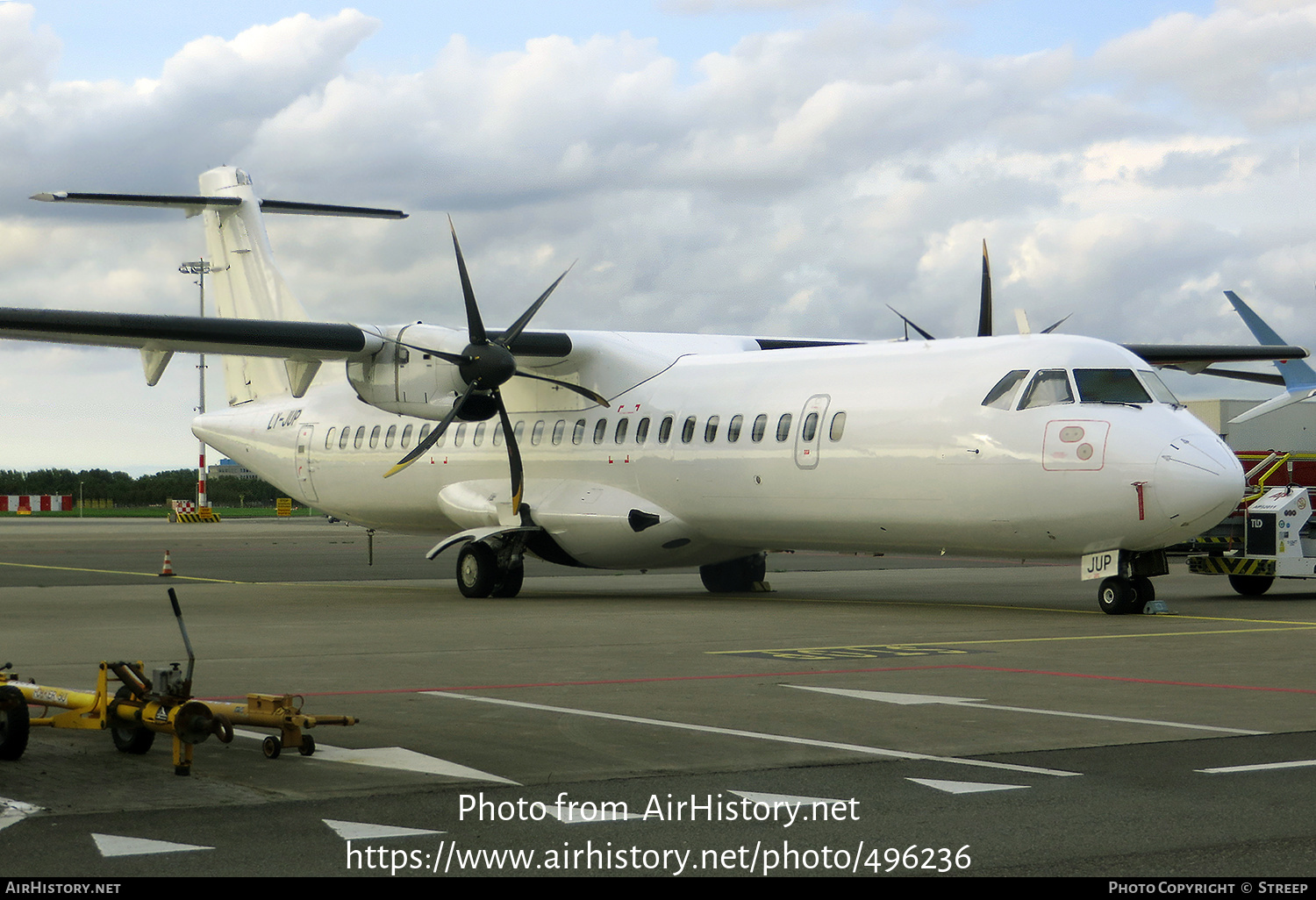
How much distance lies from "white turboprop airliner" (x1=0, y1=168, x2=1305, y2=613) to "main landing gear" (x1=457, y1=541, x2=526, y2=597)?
4 centimetres

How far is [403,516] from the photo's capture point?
23219 millimetres

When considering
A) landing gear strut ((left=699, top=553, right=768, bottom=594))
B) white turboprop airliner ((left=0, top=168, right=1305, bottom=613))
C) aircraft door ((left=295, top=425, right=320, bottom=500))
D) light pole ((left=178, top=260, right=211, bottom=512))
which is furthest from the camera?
light pole ((left=178, top=260, right=211, bottom=512))

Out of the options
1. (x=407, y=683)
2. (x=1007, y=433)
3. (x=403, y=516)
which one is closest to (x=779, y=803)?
(x=407, y=683)

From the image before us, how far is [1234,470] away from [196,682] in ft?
34.5

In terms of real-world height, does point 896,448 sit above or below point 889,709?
above

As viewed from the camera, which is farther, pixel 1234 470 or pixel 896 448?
pixel 896 448

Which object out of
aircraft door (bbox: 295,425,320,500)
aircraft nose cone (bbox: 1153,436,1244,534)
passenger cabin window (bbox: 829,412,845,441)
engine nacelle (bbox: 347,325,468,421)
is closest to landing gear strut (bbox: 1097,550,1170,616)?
aircraft nose cone (bbox: 1153,436,1244,534)

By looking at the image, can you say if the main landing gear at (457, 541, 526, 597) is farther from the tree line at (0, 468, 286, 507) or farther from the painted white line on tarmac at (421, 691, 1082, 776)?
the tree line at (0, 468, 286, 507)

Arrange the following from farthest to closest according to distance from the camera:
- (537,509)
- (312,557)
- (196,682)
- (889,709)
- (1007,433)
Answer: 1. (312,557)
2. (537,509)
3. (1007,433)
4. (196,682)
5. (889,709)

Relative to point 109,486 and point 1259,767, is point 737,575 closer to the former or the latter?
point 1259,767

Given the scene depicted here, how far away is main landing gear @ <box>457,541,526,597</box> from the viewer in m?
19.5
